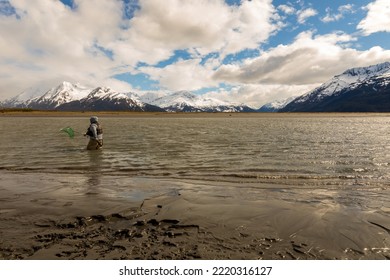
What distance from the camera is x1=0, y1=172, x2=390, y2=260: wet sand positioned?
6285 millimetres

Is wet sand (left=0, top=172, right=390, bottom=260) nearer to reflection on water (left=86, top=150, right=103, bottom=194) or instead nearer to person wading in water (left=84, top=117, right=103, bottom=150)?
reflection on water (left=86, top=150, right=103, bottom=194)

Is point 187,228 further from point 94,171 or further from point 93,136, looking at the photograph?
point 93,136

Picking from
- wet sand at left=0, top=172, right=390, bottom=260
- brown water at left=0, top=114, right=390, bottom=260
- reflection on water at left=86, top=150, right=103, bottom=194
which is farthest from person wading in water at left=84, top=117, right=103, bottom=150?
wet sand at left=0, top=172, right=390, bottom=260

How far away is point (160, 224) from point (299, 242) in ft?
11.1

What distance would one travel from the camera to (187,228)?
7.61 m

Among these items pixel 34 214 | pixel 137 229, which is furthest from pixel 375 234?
pixel 34 214

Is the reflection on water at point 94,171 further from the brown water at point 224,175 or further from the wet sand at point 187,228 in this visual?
the wet sand at point 187,228

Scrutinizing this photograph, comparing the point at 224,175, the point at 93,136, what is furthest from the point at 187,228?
the point at 93,136

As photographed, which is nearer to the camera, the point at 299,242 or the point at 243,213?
Answer: the point at 299,242

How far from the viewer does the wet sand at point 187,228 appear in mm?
6285

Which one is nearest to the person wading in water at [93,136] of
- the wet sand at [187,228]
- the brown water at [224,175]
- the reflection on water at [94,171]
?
the reflection on water at [94,171]
